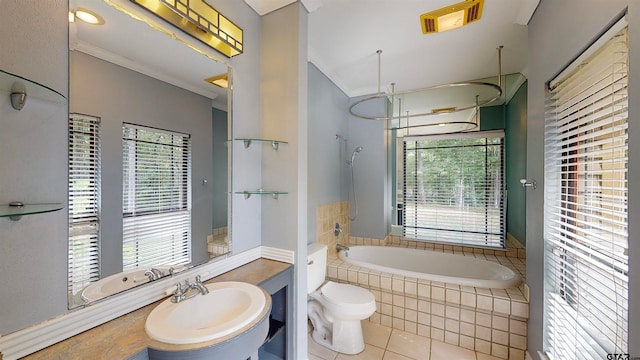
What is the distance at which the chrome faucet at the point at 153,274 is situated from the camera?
1.16 meters

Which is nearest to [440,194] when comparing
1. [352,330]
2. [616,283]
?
[352,330]

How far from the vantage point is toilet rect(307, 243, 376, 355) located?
194 cm

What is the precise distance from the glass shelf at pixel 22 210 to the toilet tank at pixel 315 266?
5.35 feet

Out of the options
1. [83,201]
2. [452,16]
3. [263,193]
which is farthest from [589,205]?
[83,201]

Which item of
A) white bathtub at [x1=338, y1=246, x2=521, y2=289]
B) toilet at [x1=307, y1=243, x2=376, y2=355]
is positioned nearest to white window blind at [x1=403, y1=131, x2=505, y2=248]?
white bathtub at [x1=338, y1=246, x2=521, y2=289]

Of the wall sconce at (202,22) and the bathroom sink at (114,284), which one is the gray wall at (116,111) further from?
the wall sconce at (202,22)

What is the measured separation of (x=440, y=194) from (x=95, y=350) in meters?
3.61

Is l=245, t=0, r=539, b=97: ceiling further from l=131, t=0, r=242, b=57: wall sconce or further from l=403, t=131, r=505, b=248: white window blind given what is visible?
l=403, t=131, r=505, b=248: white window blind

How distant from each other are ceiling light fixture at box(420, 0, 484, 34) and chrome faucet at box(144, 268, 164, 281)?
7.90 feet

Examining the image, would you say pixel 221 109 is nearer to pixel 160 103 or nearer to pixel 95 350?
pixel 160 103

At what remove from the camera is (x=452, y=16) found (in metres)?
1.78

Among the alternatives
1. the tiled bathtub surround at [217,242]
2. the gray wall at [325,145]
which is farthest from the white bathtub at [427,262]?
the tiled bathtub surround at [217,242]

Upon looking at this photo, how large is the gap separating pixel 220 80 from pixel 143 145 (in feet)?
2.03

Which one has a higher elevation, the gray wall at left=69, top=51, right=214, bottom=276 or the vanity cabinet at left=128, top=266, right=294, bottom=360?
the gray wall at left=69, top=51, right=214, bottom=276
